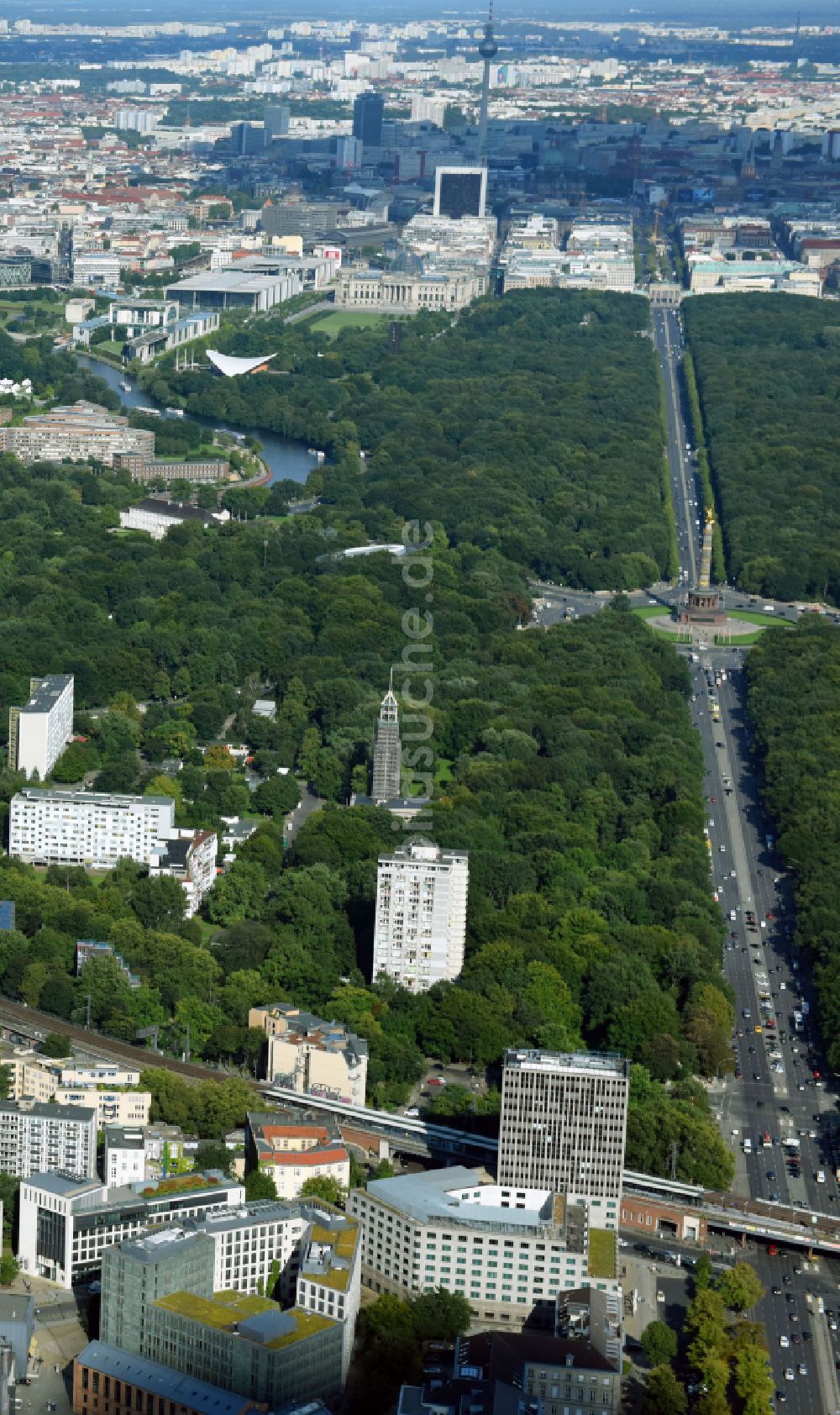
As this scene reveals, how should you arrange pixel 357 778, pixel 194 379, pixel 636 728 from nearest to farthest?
pixel 357 778 → pixel 636 728 → pixel 194 379

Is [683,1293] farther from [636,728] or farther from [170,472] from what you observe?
[170,472]

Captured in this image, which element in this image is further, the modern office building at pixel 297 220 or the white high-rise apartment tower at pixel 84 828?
the modern office building at pixel 297 220

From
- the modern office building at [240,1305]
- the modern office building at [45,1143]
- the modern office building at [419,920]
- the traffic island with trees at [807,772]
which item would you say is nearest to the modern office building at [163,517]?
the traffic island with trees at [807,772]

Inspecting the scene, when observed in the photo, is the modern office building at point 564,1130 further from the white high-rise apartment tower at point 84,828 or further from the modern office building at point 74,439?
the modern office building at point 74,439

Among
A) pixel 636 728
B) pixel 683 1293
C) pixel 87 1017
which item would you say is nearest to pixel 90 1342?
pixel 683 1293

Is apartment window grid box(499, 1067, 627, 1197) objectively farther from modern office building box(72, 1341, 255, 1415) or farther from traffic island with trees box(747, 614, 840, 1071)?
traffic island with trees box(747, 614, 840, 1071)

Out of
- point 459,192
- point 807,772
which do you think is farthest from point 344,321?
point 807,772

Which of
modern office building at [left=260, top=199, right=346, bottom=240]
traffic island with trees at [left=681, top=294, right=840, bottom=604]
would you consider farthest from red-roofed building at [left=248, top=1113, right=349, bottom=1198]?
modern office building at [left=260, top=199, right=346, bottom=240]

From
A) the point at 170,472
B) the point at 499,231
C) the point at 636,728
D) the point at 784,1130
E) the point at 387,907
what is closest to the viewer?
the point at 784,1130
